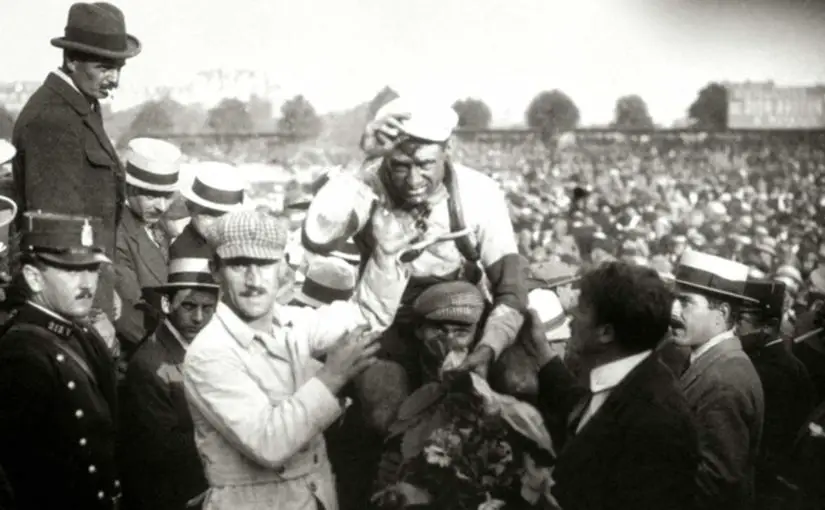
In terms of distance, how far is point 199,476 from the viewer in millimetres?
3254

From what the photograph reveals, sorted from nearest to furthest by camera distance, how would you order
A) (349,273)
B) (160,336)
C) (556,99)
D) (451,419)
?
1. (451,419)
2. (160,336)
3. (349,273)
4. (556,99)

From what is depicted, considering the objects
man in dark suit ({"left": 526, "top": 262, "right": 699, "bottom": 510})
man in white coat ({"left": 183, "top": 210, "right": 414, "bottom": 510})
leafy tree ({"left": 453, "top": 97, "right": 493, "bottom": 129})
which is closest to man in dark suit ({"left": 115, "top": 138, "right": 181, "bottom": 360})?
man in white coat ({"left": 183, "top": 210, "right": 414, "bottom": 510})

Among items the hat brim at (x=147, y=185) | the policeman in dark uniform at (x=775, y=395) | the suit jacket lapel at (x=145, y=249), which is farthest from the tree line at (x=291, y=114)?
the policeman in dark uniform at (x=775, y=395)

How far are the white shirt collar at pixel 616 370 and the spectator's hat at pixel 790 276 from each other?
315 cm

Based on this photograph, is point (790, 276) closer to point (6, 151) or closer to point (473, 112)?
point (473, 112)

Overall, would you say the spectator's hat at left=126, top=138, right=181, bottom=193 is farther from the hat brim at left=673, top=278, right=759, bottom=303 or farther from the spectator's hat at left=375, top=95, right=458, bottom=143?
the hat brim at left=673, top=278, right=759, bottom=303

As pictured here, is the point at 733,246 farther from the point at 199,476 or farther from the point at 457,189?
the point at 199,476

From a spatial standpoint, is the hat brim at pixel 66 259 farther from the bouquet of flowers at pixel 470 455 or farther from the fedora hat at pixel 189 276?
the bouquet of flowers at pixel 470 455

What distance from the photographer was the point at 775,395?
12.6 feet

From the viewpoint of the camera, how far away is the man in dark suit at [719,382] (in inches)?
122

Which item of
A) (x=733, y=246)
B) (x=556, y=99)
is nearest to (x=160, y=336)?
(x=556, y=99)

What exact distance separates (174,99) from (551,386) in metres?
2.21

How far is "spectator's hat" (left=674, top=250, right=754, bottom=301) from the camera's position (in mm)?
3457

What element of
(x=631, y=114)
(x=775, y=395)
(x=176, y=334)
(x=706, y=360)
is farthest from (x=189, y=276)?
(x=631, y=114)
